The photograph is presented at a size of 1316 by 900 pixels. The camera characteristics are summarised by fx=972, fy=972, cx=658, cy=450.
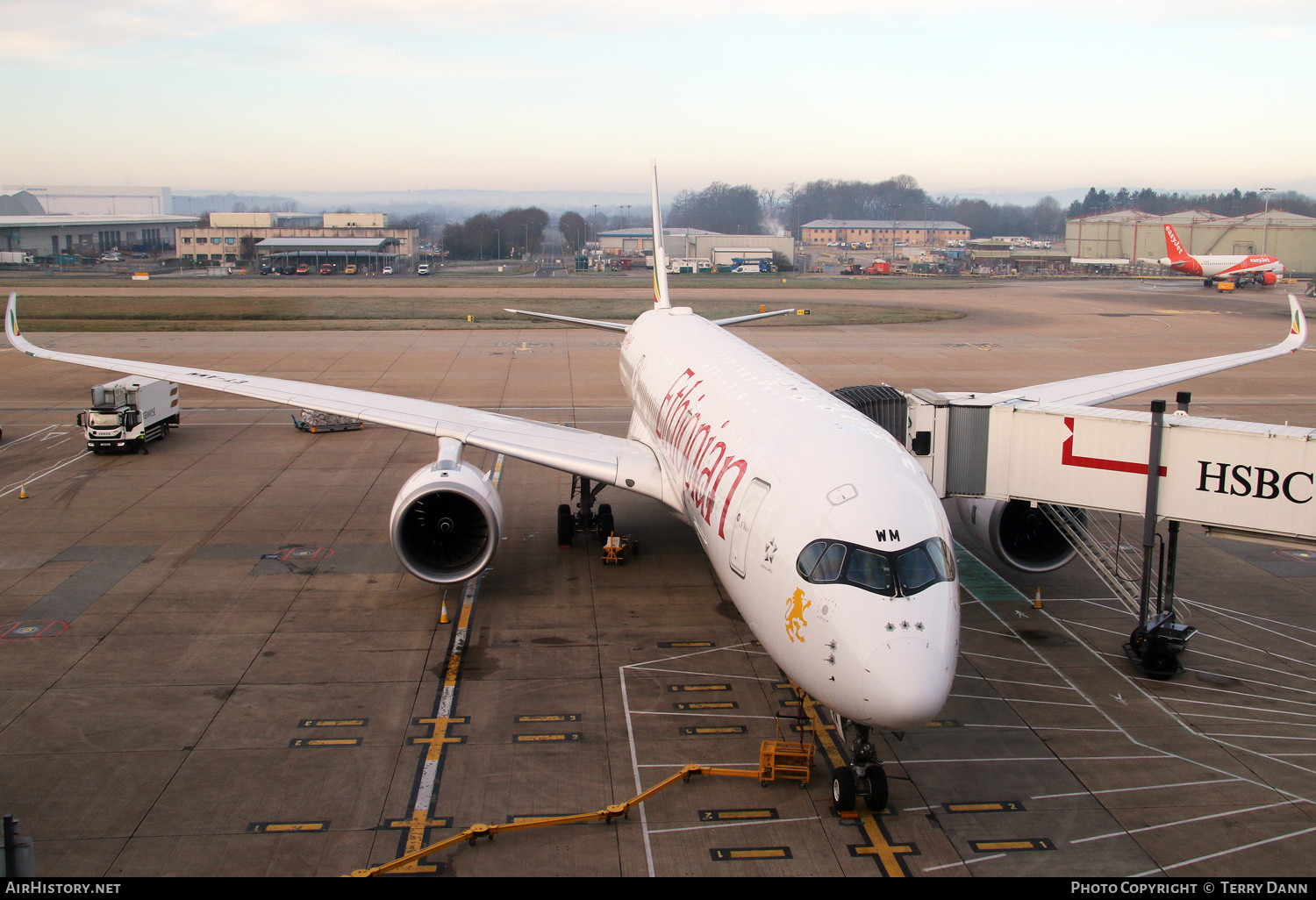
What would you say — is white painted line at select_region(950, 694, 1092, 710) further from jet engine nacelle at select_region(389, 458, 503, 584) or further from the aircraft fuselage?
jet engine nacelle at select_region(389, 458, 503, 584)

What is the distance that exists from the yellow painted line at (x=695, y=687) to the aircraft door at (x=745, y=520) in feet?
9.82

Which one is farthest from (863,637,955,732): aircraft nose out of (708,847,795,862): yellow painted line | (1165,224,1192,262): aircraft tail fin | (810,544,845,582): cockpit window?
(1165,224,1192,262): aircraft tail fin

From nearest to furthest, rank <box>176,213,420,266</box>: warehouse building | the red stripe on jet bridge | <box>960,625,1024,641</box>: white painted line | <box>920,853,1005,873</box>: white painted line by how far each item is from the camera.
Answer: <box>920,853,1005,873</box>: white painted line, the red stripe on jet bridge, <box>960,625,1024,641</box>: white painted line, <box>176,213,420,266</box>: warehouse building

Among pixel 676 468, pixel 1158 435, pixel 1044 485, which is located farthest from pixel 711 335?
pixel 1158 435

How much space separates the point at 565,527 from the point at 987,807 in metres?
12.7

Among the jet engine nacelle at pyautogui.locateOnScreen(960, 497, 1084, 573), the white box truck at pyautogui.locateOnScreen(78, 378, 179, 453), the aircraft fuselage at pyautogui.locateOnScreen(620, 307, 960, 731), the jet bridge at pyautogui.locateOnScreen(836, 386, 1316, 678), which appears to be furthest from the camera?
the white box truck at pyautogui.locateOnScreen(78, 378, 179, 453)

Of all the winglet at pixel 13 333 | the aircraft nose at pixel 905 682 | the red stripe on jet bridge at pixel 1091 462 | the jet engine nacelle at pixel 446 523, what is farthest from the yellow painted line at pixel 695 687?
the winglet at pixel 13 333

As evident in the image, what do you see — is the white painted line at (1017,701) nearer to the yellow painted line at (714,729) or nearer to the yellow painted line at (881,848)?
the yellow painted line at (714,729)

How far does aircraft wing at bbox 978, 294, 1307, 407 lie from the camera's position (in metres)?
23.7

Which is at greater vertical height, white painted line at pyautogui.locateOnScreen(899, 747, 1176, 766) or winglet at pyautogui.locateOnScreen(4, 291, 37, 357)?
winglet at pyautogui.locateOnScreen(4, 291, 37, 357)

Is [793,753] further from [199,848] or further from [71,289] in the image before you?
[71,289]

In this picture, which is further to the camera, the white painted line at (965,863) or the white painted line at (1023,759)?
the white painted line at (1023,759)

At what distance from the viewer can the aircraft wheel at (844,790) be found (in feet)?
41.0

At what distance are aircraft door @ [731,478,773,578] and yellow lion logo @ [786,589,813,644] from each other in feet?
5.32
